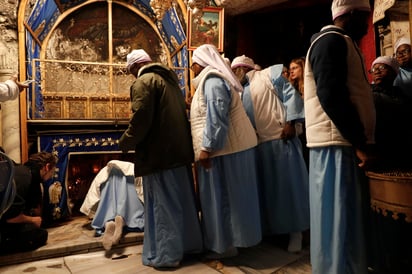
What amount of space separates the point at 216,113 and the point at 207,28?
268 centimetres

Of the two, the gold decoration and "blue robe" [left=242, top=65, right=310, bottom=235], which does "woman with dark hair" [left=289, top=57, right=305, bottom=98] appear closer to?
"blue robe" [left=242, top=65, right=310, bottom=235]

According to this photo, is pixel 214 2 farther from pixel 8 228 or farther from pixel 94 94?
pixel 8 228

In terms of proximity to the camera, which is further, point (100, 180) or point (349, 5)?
point (100, 180)

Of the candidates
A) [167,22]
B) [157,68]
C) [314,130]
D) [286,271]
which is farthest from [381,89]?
[167,22]

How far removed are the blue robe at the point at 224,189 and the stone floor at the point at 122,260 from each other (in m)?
0.18

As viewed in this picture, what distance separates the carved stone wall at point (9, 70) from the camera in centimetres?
431

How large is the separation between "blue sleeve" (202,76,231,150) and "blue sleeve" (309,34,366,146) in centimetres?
89

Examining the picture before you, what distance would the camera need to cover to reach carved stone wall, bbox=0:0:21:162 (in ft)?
14.1

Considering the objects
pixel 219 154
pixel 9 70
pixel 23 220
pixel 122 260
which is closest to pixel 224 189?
pixel 219 154

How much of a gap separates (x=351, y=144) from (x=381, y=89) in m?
1.20

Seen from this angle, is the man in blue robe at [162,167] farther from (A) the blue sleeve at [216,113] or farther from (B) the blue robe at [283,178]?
(B) the blue robe at [283,178]

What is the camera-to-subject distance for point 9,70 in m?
4.32

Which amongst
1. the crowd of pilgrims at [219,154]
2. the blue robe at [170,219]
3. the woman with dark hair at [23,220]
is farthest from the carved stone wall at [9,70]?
the blue robe at [170,219]

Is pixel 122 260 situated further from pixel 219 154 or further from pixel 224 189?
pixel 219 154
